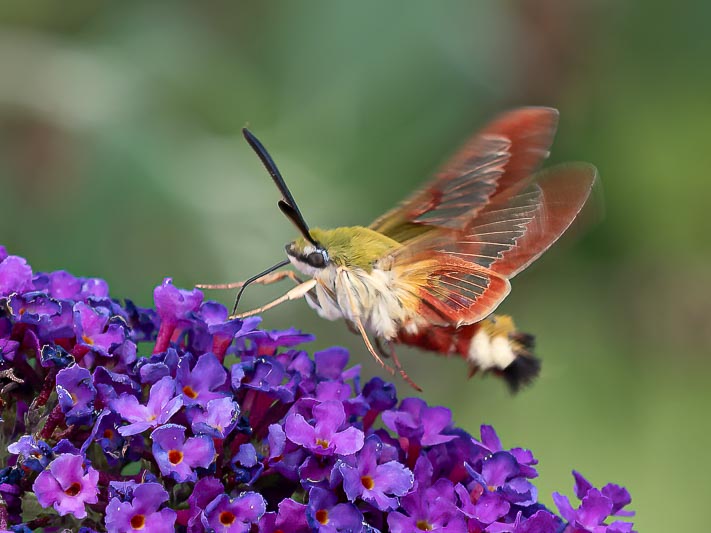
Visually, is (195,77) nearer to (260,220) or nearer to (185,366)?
(260,220)

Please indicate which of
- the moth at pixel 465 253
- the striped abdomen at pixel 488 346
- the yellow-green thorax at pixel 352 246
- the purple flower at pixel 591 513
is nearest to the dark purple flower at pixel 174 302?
the moth at pixel 465 253

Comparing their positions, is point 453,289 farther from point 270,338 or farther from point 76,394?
point 76,394

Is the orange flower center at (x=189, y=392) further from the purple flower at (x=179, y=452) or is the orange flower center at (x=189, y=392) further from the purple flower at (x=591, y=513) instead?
the purple flower at (x=591, y=513)

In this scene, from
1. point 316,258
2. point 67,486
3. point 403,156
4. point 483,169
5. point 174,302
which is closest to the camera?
point 67,486

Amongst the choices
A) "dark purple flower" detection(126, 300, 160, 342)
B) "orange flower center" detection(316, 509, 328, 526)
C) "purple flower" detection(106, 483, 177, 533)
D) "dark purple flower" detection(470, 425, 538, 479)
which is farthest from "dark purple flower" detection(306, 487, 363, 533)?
"dark purple flower" detection(126, 300, 160, 342)

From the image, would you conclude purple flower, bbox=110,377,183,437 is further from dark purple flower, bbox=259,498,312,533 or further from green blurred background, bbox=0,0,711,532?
green blurred background, bbox=0,0,711,532

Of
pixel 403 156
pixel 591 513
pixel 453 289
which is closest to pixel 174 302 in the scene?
pixel 453 289
